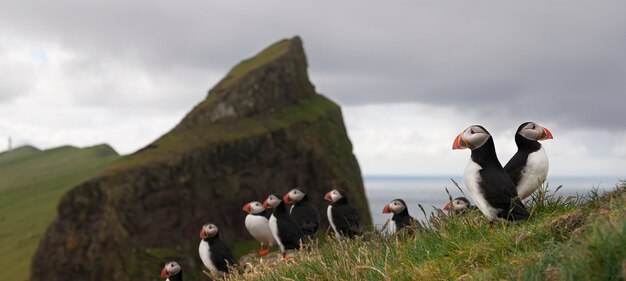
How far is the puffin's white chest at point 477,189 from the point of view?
8484 millimetres

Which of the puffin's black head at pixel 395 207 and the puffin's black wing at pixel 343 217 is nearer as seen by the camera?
the puffin's black head at pixel 395 207

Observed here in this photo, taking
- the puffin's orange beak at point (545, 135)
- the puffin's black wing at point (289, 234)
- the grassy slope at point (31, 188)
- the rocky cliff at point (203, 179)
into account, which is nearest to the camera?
the puffin's orange beak at point (545, 135)

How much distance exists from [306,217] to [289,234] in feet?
7.98

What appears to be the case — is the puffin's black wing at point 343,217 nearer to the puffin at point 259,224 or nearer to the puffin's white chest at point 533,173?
the puffin at point 259,224

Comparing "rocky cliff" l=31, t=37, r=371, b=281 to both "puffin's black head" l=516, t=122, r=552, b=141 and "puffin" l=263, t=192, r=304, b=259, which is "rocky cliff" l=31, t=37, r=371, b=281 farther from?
"puffin's black head" l=516, t=122, r=552, b=141

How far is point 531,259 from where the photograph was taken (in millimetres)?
6500

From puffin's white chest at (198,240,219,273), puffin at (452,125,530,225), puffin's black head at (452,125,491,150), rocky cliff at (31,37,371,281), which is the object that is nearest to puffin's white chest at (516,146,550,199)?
puffin at (452,125,530,225)

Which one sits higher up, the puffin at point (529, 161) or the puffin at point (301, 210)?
the puffin at point (529, 161)

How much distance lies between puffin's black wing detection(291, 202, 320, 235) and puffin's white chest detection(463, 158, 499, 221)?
26.2 feet

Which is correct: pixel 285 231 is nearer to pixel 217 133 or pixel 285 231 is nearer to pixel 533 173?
pixel 533 173

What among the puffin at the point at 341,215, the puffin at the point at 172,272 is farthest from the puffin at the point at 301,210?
the puffin at the point at 172,272

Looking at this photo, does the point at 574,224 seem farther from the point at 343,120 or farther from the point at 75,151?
the point at 75,151

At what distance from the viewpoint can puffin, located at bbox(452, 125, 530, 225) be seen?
840cm

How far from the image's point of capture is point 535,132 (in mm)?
10234
